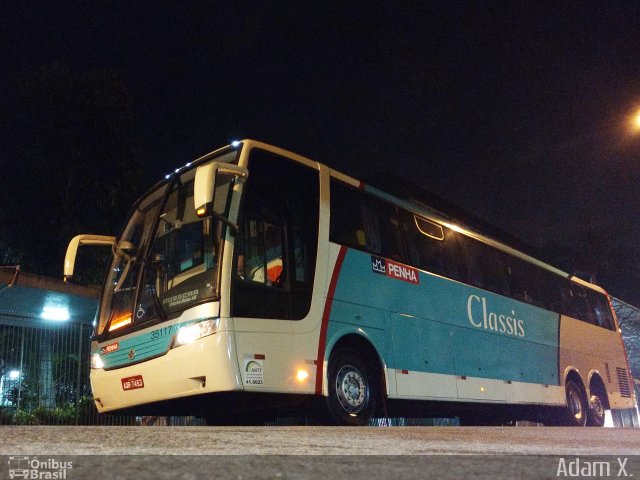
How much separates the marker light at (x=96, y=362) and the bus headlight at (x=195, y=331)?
1.63 meters

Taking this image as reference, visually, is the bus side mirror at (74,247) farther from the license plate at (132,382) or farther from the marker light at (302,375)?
the marker light at (302,375)

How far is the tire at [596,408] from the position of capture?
13907 mm

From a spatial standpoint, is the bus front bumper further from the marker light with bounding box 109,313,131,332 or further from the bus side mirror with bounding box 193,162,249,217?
the bus side mirror with bounding box 193,162,249,217

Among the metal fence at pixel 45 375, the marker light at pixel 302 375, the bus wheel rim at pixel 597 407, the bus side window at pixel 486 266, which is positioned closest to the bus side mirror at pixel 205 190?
the marker light at pixel 302 375

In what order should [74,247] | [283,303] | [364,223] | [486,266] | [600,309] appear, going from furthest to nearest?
[600,309], [486,266], [364,223], [74,247], [283,303]

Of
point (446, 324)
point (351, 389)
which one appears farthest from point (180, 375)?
point (446, 324)

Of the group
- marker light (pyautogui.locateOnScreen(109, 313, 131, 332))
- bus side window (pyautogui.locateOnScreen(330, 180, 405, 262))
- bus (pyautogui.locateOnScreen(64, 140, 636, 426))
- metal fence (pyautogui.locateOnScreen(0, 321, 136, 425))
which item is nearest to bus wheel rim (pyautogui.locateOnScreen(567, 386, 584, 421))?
bus (pyautogui.locateOnScreen(64, 140, 636, 426))

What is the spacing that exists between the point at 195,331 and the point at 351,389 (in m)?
2.23

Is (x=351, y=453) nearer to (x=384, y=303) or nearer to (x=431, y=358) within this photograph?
(x=384, y=303)

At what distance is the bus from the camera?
6383 mm

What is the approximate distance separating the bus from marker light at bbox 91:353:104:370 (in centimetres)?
2

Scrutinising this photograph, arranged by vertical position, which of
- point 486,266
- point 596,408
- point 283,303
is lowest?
point 596,408

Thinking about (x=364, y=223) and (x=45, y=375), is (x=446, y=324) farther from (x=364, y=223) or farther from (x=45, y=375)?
(x=45, y=375)

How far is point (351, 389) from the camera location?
7.50 meters
